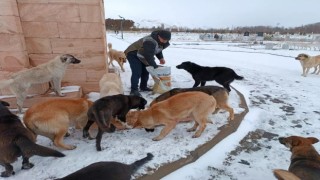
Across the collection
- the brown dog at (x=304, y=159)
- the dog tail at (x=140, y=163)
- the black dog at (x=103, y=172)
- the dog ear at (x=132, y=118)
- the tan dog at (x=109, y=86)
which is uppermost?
the tan dog at (x=109, y=86)

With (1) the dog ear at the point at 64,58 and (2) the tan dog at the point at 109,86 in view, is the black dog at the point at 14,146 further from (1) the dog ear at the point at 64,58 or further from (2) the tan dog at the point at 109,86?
(1) the dog ear at the point at 64,58

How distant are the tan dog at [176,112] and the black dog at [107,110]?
32 cm

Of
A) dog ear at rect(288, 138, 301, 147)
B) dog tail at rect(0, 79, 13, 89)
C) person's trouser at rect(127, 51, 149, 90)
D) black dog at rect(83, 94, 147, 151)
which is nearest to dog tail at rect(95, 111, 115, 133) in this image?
black dog at rect(83, 94, 147, 151)

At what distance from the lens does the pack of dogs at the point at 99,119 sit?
2678 mm

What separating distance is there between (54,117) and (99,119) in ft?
1.94

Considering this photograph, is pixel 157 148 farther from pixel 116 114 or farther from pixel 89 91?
pixel 89 91

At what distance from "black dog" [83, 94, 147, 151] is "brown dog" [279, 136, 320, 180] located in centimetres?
236

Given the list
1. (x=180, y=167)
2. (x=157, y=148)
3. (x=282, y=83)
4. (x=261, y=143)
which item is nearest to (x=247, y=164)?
(x=261, y=143)

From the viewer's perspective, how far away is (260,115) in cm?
505

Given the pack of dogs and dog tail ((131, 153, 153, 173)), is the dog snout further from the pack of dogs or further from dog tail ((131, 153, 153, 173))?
dog tail ((131, 153, 153, 173))

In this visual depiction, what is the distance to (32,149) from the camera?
A: 8.86 feet

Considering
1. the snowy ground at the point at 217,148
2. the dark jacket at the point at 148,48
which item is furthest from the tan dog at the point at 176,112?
the dark jacket at the point at 148,48

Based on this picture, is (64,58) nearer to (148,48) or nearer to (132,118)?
(148,48)

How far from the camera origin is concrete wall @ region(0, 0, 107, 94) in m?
4.96
